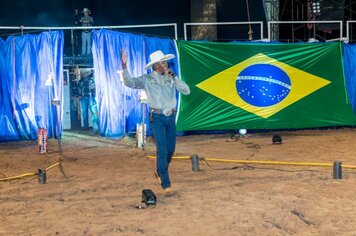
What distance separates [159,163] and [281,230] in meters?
2.03

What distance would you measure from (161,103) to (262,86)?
644 cm

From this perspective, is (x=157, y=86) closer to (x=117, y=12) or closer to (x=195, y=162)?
(x=195, y=162)

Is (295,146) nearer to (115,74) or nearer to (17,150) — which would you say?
(115,74)

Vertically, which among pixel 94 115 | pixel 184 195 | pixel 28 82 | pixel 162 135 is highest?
pixel 28 82

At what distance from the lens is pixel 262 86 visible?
12.2m

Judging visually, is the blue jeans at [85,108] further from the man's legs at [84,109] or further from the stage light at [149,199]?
the stage light at [149,199]

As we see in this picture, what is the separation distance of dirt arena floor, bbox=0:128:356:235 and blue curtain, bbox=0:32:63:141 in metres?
1.51

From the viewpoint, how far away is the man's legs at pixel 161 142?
20.4 feet

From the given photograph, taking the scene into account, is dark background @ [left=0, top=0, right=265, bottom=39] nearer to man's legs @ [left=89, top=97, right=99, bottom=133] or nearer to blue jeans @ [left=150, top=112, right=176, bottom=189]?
man's legs @ [left=89, top=97, right=99, bottom=133]

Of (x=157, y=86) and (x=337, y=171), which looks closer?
(x=157, y=86)

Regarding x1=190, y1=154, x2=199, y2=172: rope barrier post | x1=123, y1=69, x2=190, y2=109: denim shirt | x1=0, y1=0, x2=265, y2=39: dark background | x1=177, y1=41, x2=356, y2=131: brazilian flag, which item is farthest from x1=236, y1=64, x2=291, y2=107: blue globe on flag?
x1=0, y1=0, x2=265, y2=39: dark background

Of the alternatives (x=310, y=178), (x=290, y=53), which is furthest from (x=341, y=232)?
(x=290, y=53)

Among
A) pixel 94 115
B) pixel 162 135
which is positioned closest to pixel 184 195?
pixel 162 135

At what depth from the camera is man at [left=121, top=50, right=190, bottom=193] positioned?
6.24 meters
